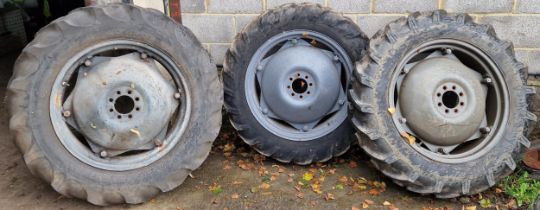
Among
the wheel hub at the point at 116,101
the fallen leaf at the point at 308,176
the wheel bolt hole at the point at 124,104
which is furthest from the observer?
the fallen leaf at the point at 308,176

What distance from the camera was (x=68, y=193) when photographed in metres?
3.29

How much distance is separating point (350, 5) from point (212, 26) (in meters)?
1.40

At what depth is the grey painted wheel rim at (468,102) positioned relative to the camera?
3.46 metres

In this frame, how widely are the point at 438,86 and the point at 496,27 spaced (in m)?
1.30

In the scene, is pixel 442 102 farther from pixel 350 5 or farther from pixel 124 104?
pixel 124 104

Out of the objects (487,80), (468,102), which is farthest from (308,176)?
(487,80)

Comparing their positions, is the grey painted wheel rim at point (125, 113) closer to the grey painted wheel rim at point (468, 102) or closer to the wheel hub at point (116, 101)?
the wheel hub at point (116, 101)

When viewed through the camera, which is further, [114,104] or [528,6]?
[528,6]

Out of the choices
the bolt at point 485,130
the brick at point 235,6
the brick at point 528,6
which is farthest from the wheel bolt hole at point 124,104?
the brick at point 528,6

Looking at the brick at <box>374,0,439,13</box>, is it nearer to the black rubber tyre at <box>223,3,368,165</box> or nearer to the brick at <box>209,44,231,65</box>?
the black rubber tyre at <box>223,3,368,165</box>

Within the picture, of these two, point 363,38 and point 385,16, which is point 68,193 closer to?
point 363,38

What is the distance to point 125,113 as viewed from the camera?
3475 millimetres

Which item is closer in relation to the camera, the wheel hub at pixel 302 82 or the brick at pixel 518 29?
the wheel hub at pixel 302 82

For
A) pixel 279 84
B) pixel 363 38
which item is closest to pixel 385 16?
pixel 363 38
